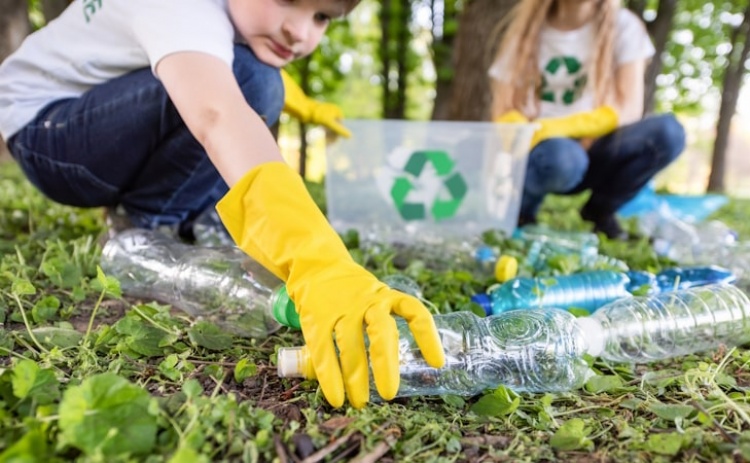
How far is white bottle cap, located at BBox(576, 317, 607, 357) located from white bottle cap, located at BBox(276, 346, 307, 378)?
0.49 metres

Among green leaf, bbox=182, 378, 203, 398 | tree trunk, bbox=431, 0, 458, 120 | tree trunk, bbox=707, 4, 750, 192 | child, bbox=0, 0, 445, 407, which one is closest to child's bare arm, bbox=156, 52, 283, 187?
child, bbox=0, 0, 445, 407

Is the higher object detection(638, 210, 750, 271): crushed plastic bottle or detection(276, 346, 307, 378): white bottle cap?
detection(276, 346, 307, 378): white bottle cap

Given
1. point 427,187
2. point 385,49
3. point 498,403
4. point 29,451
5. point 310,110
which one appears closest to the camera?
point 29,451

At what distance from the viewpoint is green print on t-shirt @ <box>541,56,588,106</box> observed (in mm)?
2377

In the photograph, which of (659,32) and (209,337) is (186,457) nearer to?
(209,337)

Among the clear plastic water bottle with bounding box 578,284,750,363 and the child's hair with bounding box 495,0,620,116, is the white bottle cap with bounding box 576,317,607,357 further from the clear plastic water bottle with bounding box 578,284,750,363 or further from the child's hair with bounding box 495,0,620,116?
the child's hair with bounding box 495,0,620,116

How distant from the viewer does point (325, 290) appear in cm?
84

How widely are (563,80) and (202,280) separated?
1805 millimetres

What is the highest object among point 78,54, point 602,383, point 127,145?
point 78,54

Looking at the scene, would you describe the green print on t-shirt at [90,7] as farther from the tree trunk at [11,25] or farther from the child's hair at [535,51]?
the tree trunk at [11,25]

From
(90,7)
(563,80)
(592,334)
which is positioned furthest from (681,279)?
(90,7)

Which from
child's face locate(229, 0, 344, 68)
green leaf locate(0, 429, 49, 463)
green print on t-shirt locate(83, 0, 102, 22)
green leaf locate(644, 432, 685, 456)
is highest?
green print on t-shirt locate(83, 0, 102, 22)

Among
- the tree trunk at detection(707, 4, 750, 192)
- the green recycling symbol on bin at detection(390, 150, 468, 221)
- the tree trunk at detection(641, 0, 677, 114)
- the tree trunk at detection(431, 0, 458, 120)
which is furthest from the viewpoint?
the tree trunk at detection(707, 4, 750, 192)

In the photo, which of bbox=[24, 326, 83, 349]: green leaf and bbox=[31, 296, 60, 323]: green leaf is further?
bbox=[31, 296, 60, 323]: green leaf
